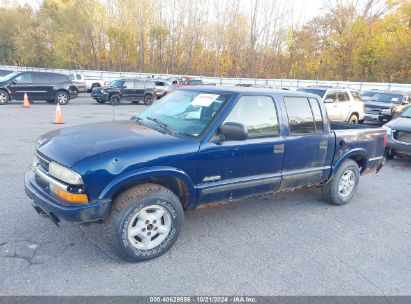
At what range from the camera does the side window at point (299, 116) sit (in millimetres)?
4039

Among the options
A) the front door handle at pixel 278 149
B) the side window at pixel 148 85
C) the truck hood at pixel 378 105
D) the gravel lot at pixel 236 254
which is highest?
the side window at pixel 148 85

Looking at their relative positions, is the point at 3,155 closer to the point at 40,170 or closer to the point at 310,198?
the point at 40,170

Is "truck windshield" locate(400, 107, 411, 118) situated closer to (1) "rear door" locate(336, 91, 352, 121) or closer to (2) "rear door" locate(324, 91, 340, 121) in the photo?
(2) "rear door" locate(324, 91, 340, 121)

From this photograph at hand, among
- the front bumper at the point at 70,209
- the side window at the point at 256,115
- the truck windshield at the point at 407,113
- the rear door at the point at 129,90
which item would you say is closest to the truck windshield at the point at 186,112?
the side window at the point at 256,115

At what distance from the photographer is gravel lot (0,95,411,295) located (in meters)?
2.77

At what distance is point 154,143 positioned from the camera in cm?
309

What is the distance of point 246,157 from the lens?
3.57m

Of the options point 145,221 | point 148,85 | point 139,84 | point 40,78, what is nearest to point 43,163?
point 145,221

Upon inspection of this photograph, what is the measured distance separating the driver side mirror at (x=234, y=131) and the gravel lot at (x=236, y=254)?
123 centimetres

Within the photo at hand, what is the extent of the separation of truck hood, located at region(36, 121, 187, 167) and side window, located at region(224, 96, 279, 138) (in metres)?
0.79

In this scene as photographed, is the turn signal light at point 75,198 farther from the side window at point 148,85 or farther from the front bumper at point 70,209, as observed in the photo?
the side window at point 148,85

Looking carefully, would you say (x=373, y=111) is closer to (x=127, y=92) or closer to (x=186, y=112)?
(x=186, y=112)

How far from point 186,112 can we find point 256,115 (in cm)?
85

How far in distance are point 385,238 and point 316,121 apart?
173 cm
